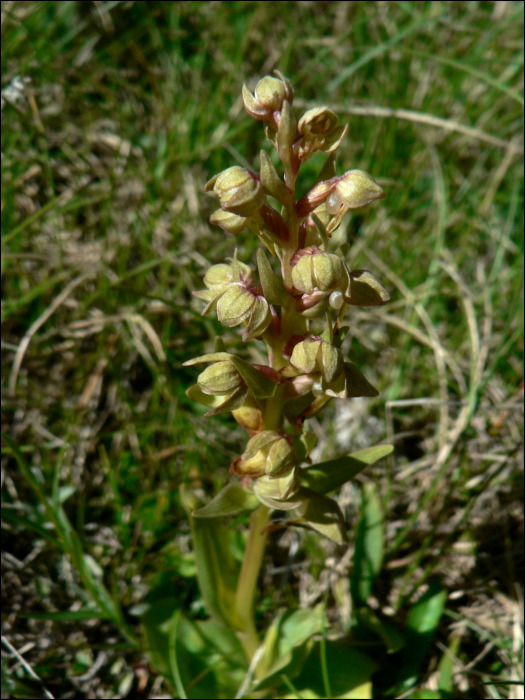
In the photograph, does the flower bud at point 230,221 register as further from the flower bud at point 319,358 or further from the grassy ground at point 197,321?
the grassy ground at point 197,321

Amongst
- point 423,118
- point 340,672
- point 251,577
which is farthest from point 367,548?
point 423,118

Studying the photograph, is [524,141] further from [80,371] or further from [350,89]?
[80,371]

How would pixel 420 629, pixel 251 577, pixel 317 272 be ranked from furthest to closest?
pixel 420 629
pixel 251 577
pixel 317 272

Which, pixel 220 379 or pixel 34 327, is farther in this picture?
pixel 34 327

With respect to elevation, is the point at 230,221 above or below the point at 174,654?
above

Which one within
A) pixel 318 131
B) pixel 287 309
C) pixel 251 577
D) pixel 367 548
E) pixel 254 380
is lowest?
pixel 367 548

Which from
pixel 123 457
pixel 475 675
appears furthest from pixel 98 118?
pixel 475 675

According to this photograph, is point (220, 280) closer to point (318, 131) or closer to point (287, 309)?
point (287, 309)
